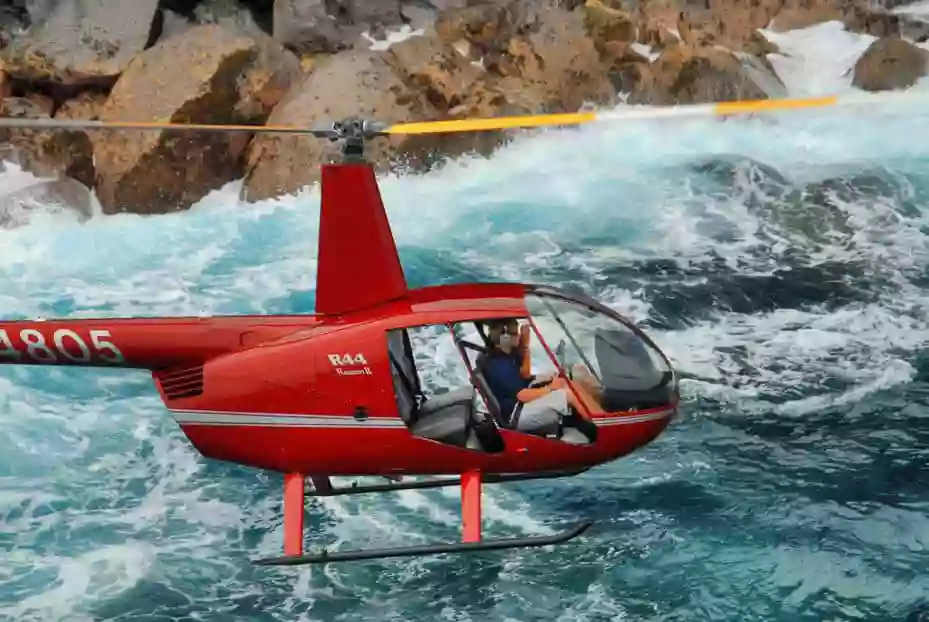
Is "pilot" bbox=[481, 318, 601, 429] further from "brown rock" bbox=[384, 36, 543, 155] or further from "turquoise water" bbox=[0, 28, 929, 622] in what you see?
"brown rock" bbox=[384, 36, 543, 155]

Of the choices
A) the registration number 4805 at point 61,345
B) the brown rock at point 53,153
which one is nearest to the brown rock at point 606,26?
the brown rock at point 53,153

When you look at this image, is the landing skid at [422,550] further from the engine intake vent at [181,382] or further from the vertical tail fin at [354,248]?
the vertical tail fin at [354,248]

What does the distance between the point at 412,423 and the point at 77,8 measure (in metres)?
9.82

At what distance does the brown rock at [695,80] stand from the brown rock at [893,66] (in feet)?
5.60

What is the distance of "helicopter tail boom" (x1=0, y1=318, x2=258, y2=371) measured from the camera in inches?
219

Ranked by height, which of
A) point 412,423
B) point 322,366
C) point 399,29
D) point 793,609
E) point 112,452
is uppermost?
point 399,29

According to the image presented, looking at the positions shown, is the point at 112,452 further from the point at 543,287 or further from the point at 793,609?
the point at 793,609

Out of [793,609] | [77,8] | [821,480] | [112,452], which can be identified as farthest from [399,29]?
[793,609]

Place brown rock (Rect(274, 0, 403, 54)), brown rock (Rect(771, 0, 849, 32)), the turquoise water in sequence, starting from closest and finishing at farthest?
the turquoise water, brown rock (Rect(274, 0, 403, 54)), brown rock (Rect(771, 0, 849, 32))

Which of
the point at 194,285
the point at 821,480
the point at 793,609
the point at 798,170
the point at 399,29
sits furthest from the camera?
the point at 399,29

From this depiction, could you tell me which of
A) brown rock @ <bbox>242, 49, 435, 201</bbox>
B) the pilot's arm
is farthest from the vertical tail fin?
brown rock @ <bbox>242, 49, 435, 201</bbox>

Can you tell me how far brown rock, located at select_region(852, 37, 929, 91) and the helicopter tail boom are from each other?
1079 cm

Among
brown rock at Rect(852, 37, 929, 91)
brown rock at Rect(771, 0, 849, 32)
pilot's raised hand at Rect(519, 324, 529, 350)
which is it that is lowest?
pilot's raised hand at Rect(519, 324, 529, 350)

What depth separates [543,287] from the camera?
5477 millimetres
